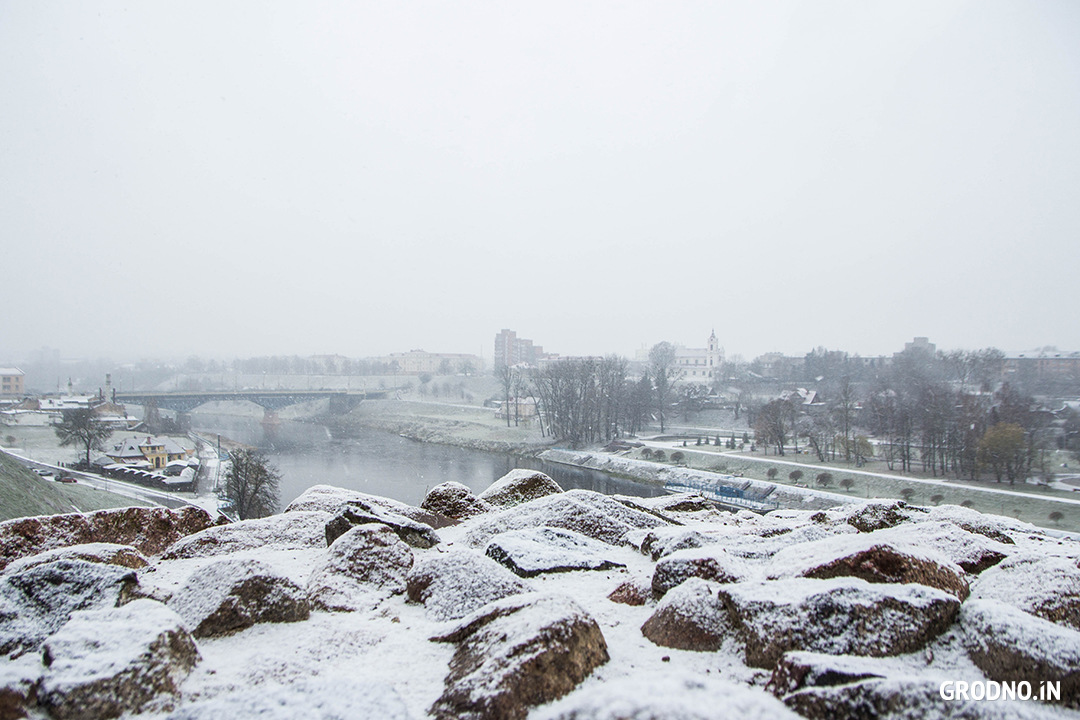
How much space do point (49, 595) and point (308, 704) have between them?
2538mm

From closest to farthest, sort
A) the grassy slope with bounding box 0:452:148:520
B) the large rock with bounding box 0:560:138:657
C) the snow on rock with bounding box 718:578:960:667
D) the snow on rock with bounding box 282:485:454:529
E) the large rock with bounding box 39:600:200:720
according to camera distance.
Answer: the large rock with bounding box 39:600:200:720
the snow on rock with bounding box 718:578:960:667
the large rock with bounding box 0:560:138:657
the snow on rock with bounding box 282:485:454:529
the grassy slope with bounding box 0:452:148:520

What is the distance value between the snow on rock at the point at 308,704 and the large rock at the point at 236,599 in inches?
51.8

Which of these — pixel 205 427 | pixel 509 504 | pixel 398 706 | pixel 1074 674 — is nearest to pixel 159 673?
pixel 398 706

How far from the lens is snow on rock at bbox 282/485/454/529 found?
298 inches

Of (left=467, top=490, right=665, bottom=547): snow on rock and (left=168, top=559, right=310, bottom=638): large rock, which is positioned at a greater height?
(left=168, top=559, right=310, bottom=638): large rock

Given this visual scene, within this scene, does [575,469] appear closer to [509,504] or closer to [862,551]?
[509,504]

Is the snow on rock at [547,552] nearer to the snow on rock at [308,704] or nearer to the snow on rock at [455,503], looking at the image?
the snow on rock at [308,704]

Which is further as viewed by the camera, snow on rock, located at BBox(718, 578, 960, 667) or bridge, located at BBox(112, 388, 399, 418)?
bridge, located at BBox(112, 388, 399, 418)

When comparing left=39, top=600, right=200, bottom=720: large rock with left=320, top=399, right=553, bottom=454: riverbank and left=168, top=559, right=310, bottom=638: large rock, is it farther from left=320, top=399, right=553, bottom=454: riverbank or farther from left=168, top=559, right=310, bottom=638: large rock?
left=320, top=399, right=553, bottom=454: riverbank

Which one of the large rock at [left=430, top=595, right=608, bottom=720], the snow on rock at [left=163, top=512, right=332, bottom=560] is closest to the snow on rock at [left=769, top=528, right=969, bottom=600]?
the large rock at [left=430, top=595, right=608, bottom=720]

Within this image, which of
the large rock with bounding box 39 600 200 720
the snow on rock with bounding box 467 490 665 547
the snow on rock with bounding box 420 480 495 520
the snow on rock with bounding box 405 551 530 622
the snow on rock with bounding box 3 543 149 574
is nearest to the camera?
the large rock with bounding box 39 600 200 720

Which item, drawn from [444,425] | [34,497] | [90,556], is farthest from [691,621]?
[444,425]

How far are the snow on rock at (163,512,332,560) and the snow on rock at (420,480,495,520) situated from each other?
5.04ft

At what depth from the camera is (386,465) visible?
37906mm
